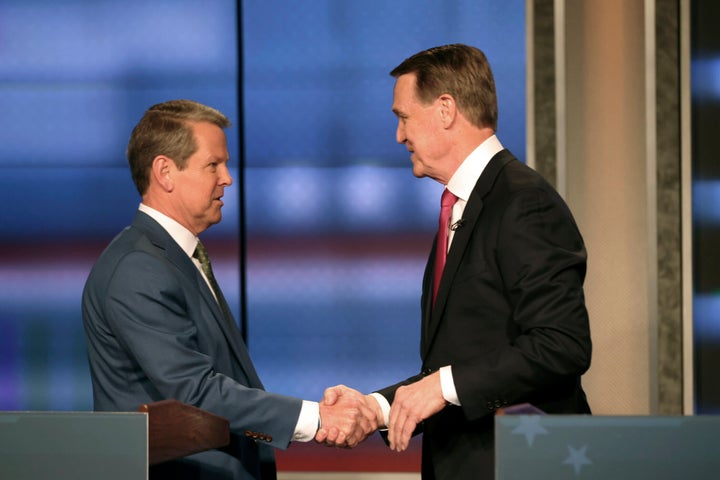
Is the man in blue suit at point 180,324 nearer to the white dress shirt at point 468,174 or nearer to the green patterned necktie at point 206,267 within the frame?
the green patterned necktie at point 206,267

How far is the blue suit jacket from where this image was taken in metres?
2.02

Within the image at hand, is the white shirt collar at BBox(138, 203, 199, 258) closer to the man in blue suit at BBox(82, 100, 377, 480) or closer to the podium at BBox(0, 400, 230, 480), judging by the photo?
the man in blue suit at BBox(82, 100, 377, 480)

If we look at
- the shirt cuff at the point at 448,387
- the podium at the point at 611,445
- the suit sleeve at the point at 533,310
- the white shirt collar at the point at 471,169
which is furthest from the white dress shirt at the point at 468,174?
the podium at the point at 611,445

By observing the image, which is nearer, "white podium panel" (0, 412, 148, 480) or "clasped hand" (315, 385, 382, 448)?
"white podium panel" (0, 412, 148, 480)

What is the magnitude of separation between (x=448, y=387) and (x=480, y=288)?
214mm

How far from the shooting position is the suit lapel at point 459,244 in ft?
6.82

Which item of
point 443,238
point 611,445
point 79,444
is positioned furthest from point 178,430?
point 443,238

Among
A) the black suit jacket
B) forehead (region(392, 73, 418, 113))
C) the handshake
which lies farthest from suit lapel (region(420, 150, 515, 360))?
forehead (region(392, 73, 418, 113))

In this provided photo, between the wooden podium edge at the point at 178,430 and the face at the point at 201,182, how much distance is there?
24.9 inches

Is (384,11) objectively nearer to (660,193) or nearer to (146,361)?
(660,193)

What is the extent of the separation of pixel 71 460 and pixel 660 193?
3.08m

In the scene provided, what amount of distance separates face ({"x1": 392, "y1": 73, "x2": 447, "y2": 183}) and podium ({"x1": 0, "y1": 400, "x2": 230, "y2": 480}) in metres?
0.95

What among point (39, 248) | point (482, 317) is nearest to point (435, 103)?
point (482, 317)

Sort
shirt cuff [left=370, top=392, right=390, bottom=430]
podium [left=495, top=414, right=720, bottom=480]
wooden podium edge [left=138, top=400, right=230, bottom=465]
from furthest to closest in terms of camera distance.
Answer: shirt cuff [left=370, top=392, right=390, bottom=430] < wooden podium edge [left=138, top=400, right=230, bottom=465] < podium [left=495, top=414, right=720, bottom=480]
